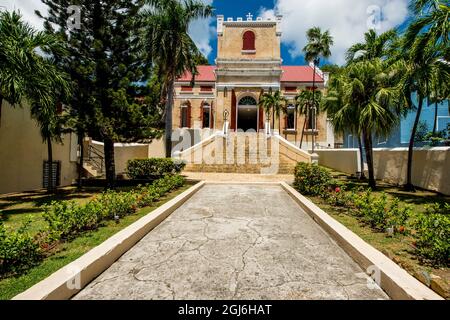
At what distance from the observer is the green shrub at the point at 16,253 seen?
140 inches

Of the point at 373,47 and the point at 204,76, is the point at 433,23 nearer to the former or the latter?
the point at 373,47

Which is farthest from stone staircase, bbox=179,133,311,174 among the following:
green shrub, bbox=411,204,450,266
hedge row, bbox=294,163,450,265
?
green shrub, bbox=411,204,450,266

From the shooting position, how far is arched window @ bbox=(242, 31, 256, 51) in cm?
3178

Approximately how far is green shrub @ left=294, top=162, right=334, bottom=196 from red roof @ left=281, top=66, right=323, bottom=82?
87.2 feet

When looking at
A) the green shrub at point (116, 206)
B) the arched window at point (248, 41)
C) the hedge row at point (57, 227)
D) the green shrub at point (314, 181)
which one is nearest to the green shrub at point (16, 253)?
the hedge row at point (57, 227)

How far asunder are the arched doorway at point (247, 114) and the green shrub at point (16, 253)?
94.4 feet

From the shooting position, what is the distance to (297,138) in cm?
3334

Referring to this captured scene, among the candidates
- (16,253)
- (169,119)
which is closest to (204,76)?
(169,119)

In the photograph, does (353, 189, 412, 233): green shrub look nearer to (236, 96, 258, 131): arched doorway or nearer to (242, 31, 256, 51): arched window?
(236, 96, 258, 131): arched doorway

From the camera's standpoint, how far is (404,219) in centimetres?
538

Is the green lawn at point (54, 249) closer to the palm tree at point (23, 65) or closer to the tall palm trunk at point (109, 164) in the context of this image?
the palm tree at point (23, 65)

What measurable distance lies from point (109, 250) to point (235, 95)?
28355 millimetres
